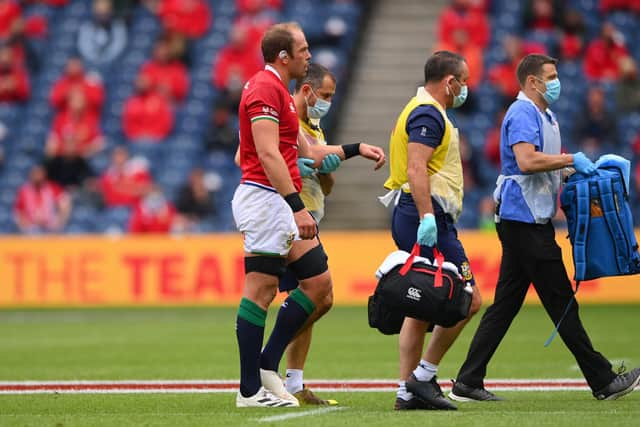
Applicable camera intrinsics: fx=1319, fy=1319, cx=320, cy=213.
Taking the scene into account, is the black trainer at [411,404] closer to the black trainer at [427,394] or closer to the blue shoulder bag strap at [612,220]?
the black trainer at [427,394]

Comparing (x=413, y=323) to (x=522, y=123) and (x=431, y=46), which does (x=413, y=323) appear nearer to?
(x=522, y=123)

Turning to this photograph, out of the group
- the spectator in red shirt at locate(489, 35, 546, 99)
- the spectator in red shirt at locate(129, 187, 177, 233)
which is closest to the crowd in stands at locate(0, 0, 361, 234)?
the spectator in red shirt at locate(129, 187, 177, 233)

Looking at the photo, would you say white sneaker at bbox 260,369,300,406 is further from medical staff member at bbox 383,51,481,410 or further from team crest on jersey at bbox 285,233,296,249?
team crest on jersey at bbox 285,233,296,249

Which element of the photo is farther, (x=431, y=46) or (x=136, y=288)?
(x=431, y=46)

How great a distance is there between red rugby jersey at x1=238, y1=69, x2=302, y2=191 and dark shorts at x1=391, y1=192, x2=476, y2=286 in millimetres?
690

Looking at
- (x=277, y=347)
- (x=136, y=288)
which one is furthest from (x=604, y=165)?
(x=136, y=288)

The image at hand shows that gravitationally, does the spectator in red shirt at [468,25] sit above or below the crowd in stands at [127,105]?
above

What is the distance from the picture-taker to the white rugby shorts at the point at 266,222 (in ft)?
26.9

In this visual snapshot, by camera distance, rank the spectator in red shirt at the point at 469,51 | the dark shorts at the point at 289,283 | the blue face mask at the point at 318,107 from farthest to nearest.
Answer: the spectator in red shirt at the point at 469,51
the dark shorts at the point at 289,283
the blue face mask at the point at 318,107

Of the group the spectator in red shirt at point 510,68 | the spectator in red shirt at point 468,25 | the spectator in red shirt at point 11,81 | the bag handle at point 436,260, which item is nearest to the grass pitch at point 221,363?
the bag handle at point 436,260

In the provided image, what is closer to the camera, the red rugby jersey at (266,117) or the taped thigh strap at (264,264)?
the red rugby jersey at (266,117)

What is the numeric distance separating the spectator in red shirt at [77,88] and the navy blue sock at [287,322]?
50.2 feet

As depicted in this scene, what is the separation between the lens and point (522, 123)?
8.84 meters

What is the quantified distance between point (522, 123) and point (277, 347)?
2.21m
